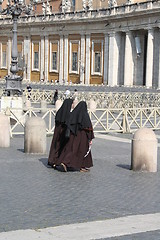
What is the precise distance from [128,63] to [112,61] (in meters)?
2.28

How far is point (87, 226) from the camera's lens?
742 centimetres

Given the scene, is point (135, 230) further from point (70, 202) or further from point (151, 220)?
point (70, 202)

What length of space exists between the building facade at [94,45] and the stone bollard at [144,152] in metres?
33.7

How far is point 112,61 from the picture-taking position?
52406mm

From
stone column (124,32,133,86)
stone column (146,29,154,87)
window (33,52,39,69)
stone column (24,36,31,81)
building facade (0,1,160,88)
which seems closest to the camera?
stone column (146,29,154,87)

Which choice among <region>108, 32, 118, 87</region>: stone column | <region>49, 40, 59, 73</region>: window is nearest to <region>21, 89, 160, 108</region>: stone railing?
<region>108, 32, 118, 87</region>: stone column

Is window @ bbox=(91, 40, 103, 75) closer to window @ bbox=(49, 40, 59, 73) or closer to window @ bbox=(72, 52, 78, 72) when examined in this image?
window @ bbox=(72, 52, 78, 72)

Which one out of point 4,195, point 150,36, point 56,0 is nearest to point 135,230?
point 4,195

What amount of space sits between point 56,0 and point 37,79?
12.4 meters

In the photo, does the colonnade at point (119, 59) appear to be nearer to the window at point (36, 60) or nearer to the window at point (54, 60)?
the window at point (54, 60)

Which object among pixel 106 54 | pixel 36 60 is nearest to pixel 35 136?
pixel 106 54

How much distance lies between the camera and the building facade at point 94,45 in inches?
1837

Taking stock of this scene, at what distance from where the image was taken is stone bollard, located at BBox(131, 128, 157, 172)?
11445 millimetres

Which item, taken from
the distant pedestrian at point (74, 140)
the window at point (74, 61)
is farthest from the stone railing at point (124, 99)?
the window at point (74, 61)
